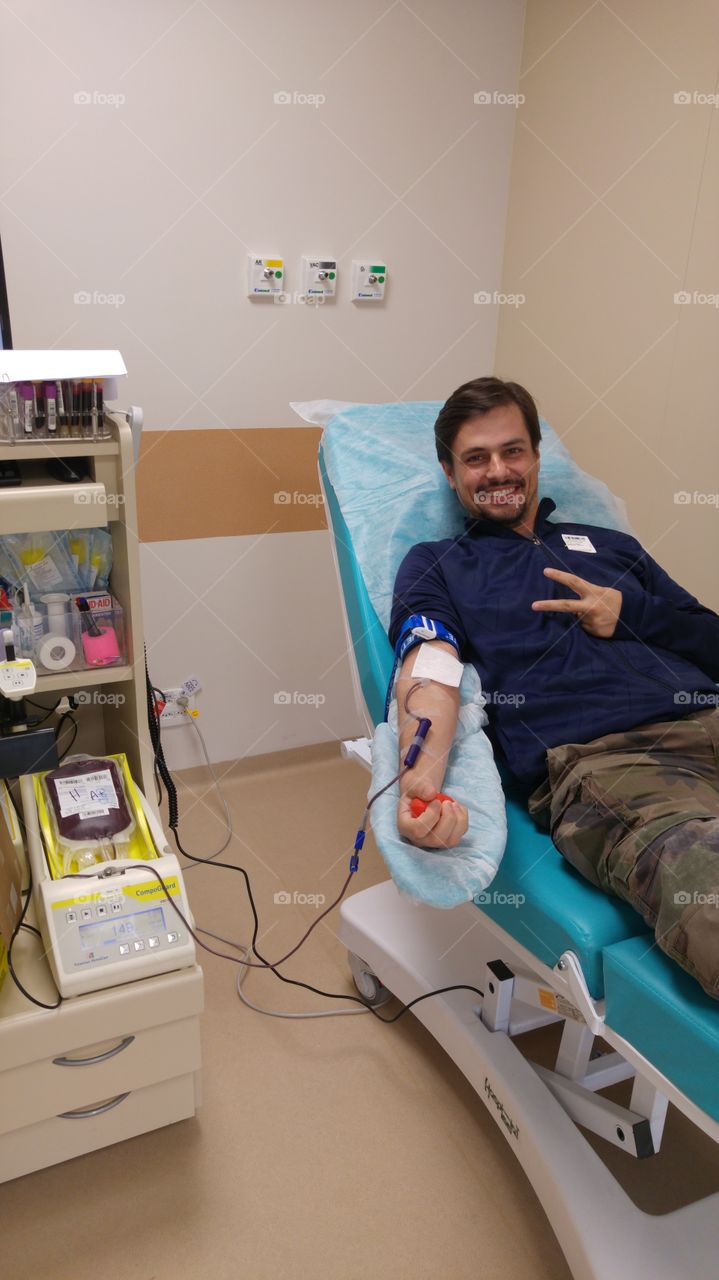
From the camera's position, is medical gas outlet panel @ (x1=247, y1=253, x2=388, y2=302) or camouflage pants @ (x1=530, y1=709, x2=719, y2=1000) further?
medical gas outlet panel @ (x1=247, y1=253, x2=388, y2=302)

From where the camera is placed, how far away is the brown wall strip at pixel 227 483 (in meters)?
2.42

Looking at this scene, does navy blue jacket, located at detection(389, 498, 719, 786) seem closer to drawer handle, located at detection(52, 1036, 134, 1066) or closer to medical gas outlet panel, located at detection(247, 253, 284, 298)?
drawer handle, located at detection(52, 1036, 134, 1066)

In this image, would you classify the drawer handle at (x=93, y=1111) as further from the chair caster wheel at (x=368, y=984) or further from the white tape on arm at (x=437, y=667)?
the white tape on arm at (x=437, y=667)

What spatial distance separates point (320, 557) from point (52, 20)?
1.47m

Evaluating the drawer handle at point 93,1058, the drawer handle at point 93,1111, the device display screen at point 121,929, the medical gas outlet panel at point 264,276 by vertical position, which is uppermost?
the medical gas outlet panel at point 264,276

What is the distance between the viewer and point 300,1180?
1483 millimetres

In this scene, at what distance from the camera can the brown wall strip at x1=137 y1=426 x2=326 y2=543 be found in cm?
242

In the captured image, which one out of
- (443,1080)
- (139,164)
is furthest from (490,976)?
(139,164)

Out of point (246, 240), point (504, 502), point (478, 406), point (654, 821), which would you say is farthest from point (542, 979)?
point (246, 240)

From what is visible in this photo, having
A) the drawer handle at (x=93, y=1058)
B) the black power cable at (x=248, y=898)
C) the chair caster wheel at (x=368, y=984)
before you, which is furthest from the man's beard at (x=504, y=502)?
the drawer handle at (x=93, y=1058)

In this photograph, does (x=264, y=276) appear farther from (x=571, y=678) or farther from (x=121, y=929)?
(x=121, y=929)

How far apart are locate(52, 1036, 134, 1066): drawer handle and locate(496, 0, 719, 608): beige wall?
1674mm

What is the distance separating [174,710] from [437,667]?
1354 millimetres

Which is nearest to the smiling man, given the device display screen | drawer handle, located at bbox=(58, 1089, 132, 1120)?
the device display screen
